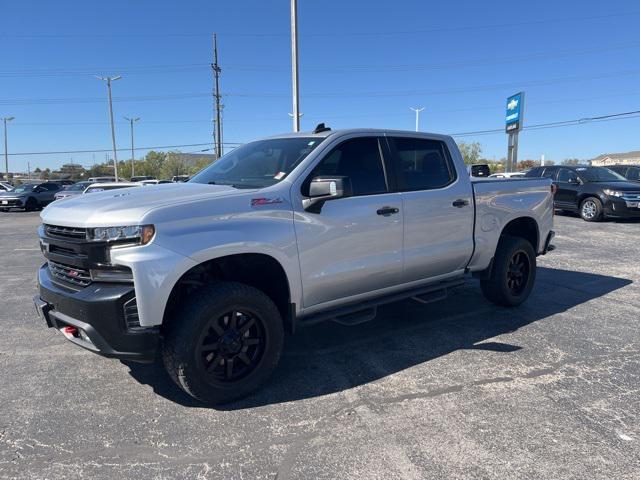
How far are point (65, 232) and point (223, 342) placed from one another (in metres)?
1.30

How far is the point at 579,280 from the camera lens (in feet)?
23.5

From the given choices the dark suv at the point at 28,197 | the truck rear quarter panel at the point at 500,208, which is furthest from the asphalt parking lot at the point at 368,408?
the dark suv at the point at 28,197

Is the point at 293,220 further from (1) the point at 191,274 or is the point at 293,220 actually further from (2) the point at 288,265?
(1) the point at 191,274

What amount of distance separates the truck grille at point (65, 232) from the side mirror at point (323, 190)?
152 centimetres

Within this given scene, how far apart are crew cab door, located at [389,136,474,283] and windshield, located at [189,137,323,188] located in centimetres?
94

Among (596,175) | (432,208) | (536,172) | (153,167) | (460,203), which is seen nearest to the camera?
(432,208)

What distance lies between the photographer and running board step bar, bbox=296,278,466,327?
3.88 m

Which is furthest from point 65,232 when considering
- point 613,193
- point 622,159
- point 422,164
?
point 622,159

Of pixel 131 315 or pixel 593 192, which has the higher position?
pixel 593 192

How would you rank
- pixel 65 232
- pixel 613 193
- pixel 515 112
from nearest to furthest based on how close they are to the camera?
1. pixel 65 232
2. pixel 613 193
3. pixel 515 112

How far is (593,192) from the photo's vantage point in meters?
14.4

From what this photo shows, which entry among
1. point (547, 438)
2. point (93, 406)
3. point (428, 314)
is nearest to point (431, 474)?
point (547, 438)

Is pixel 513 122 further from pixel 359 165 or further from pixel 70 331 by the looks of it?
pixel 70 331

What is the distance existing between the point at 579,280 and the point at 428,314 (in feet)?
10.3
